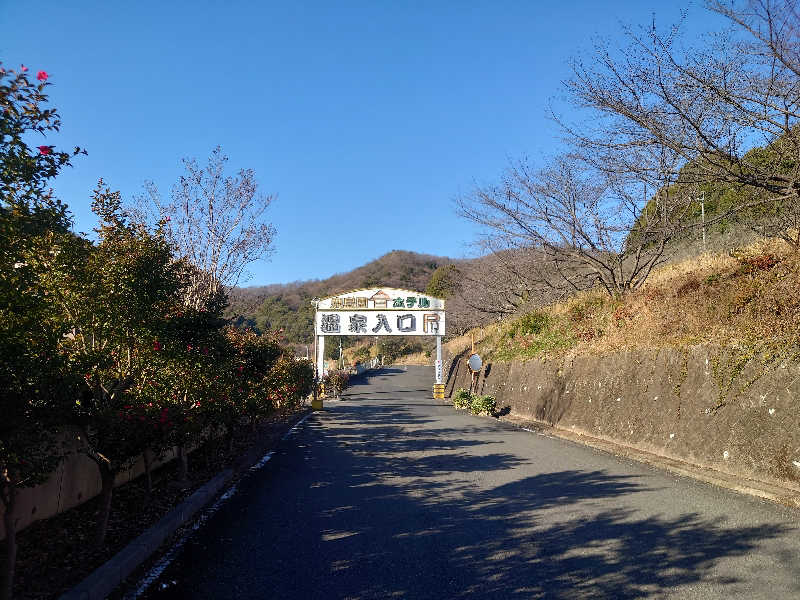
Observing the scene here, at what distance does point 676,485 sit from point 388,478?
3.66 meters

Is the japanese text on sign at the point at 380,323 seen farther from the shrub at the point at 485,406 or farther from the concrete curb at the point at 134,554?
the concrete curb at the point at 134,554

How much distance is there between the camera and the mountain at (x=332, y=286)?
77.1m

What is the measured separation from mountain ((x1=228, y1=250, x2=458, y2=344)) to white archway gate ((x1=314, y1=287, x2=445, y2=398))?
35525mm

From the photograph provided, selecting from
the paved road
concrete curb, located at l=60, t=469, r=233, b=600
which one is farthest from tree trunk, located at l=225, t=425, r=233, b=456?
concrete curb, located at l=60, t=469, r=233, b=600

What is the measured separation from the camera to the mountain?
77125 millimetres

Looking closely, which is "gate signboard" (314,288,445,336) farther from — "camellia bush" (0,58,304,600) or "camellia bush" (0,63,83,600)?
"camellia bush" (0,63,83,600)

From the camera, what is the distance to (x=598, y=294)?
2034 centimetres

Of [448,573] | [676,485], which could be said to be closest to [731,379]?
[676,485]

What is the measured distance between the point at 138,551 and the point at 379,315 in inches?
1048

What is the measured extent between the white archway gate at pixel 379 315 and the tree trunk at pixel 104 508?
25.3m

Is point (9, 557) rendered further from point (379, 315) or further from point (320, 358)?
point (379, 315)

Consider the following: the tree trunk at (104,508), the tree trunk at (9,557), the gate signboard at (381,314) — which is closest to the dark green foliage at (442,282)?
the gate signboard at (381,314)

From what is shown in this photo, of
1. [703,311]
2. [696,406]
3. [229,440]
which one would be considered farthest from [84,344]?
[703,311]

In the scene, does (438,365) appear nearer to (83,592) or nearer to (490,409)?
(490,409)
